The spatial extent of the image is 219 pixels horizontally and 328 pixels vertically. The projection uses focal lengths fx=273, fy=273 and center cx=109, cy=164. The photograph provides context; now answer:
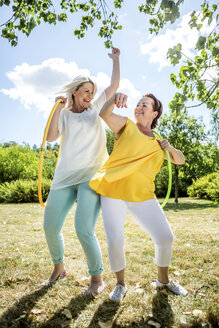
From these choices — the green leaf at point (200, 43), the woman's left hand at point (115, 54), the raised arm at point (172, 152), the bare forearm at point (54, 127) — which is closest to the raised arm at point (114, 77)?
the woman's left hand at point (115, 54)

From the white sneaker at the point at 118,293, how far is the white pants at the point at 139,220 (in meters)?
0.27

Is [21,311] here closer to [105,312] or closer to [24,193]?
[105,312]

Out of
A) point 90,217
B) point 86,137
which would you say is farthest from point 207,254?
point 86,137

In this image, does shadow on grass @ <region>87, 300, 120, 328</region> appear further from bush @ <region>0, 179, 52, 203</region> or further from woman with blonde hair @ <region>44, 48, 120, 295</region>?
bush @ <region>0, 179, 52, 203</region>

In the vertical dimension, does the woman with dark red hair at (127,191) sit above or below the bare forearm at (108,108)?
below

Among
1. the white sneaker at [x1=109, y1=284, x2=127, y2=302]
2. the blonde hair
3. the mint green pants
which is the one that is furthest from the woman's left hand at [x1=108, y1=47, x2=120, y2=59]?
the white sneaker at [x1=109, y1=284, x2=127, y2=302]

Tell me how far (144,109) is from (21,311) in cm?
252

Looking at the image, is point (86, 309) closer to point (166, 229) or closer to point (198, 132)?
point (166, 229)

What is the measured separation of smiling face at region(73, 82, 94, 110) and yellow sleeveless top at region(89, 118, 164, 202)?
61 centimetres

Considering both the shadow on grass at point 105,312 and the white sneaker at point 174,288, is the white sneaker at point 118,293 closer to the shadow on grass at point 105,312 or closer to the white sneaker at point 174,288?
the shadow on grass at point 105,312

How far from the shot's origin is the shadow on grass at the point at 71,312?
8.26 feet

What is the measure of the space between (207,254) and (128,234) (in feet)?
6.88

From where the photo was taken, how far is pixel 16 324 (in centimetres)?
249

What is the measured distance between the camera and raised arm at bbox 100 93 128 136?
2768mm
